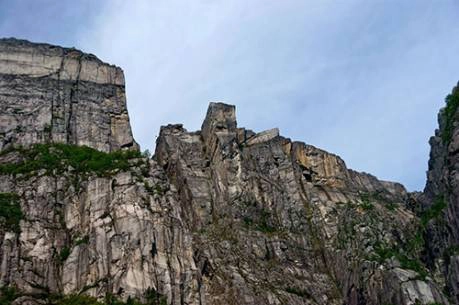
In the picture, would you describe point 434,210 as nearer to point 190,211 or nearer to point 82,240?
point 190,211

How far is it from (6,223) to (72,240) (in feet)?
22.5

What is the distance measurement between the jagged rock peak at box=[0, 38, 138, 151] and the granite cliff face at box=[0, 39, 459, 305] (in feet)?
0.65

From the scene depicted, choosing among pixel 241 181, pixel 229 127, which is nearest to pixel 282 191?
pixel 241 181

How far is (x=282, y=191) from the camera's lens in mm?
99688

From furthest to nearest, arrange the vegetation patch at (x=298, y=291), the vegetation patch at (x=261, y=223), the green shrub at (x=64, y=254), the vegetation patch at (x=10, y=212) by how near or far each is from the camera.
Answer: the vegetation patch at (x=261, y=223) < the vegetation patch at (x=298, y=291) < the vegetation patch at (x=10, y=212) < the green shrub at (x=64, y=254)

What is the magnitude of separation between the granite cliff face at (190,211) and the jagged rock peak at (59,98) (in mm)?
198

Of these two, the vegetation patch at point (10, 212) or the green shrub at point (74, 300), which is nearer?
the green shrub at point (74, 300)

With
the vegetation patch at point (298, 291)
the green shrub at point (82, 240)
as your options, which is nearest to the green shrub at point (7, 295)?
the green shrub at point (82, 240)

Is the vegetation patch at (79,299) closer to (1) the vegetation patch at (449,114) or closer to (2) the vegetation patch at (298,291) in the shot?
(2) the vegetation patch at (298,291)

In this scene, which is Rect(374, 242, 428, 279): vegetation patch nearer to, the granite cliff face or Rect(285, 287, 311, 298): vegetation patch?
the granite cliff face

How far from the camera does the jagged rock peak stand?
324ft

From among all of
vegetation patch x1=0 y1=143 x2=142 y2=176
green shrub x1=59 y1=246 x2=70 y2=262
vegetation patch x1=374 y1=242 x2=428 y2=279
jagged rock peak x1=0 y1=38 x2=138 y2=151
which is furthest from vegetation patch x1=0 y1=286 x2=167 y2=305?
vegetation patch x1=374 y1=242 x2=428 y2=279

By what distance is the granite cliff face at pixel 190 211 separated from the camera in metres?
78.9

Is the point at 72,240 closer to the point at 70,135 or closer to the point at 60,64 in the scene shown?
the point at 70,135
